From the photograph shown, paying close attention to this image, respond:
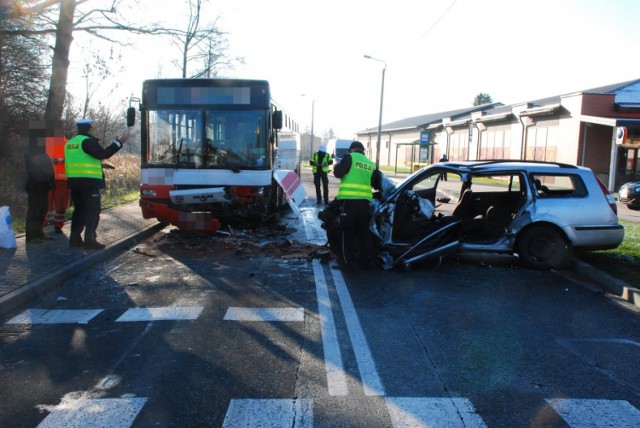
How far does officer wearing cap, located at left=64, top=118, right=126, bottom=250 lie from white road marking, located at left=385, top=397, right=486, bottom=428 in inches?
250

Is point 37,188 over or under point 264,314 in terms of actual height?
over

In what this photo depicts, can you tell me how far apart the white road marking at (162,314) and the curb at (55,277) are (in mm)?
1249

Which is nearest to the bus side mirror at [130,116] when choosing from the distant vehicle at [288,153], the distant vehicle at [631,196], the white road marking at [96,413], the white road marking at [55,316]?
the white road marking at [55,316]

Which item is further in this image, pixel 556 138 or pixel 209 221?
pixel 556 138

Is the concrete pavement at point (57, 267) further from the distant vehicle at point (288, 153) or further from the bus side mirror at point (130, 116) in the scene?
the distant vehicle at point (288, 153)

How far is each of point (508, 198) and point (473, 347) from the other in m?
4.79

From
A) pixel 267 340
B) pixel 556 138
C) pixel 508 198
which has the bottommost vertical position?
pixel 267 340

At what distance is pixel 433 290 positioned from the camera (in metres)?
6.94

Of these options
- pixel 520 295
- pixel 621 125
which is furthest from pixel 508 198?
pixel 621 125

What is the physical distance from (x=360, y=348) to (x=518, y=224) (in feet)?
14.0

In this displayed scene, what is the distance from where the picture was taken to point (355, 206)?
26.0ft

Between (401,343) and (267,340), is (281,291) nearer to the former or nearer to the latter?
(267,340)

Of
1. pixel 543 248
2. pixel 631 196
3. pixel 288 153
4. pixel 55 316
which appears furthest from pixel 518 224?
pixel 631 196

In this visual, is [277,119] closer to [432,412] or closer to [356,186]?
[356,186]
